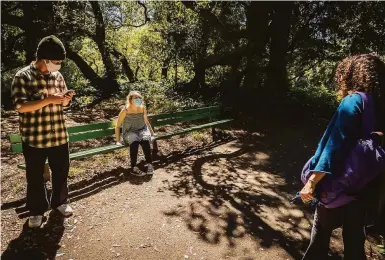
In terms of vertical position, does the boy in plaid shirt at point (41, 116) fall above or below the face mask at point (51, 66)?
below

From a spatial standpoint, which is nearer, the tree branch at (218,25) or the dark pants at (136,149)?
the dark pants at (136,149)

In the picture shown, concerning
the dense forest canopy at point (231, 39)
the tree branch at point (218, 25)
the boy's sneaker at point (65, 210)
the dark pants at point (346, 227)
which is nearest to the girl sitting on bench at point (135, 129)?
the boy's sneaker at point (65, 210)

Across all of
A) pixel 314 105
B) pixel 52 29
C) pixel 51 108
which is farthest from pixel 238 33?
pixel 51 108

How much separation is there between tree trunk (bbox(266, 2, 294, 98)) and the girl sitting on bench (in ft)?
27.9

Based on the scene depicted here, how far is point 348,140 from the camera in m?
2.10

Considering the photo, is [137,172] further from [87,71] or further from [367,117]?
[87,71]

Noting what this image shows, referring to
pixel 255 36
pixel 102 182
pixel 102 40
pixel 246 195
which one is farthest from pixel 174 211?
pixel 102 40

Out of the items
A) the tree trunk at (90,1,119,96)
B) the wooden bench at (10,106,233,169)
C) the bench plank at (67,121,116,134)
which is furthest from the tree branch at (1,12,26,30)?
the bench plank at (67,121,116,134)

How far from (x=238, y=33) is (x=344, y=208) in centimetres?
1258

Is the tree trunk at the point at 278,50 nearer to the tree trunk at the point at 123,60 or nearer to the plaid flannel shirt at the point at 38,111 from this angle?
the tree trunk at the point at 123,60

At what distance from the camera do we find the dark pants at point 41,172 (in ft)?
11.8

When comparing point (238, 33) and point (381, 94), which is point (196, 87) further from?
point (381, 94)

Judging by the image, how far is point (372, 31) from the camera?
41.7 ft

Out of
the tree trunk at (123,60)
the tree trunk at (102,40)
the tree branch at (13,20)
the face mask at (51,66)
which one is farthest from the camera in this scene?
the tree trunk at (123,60)
